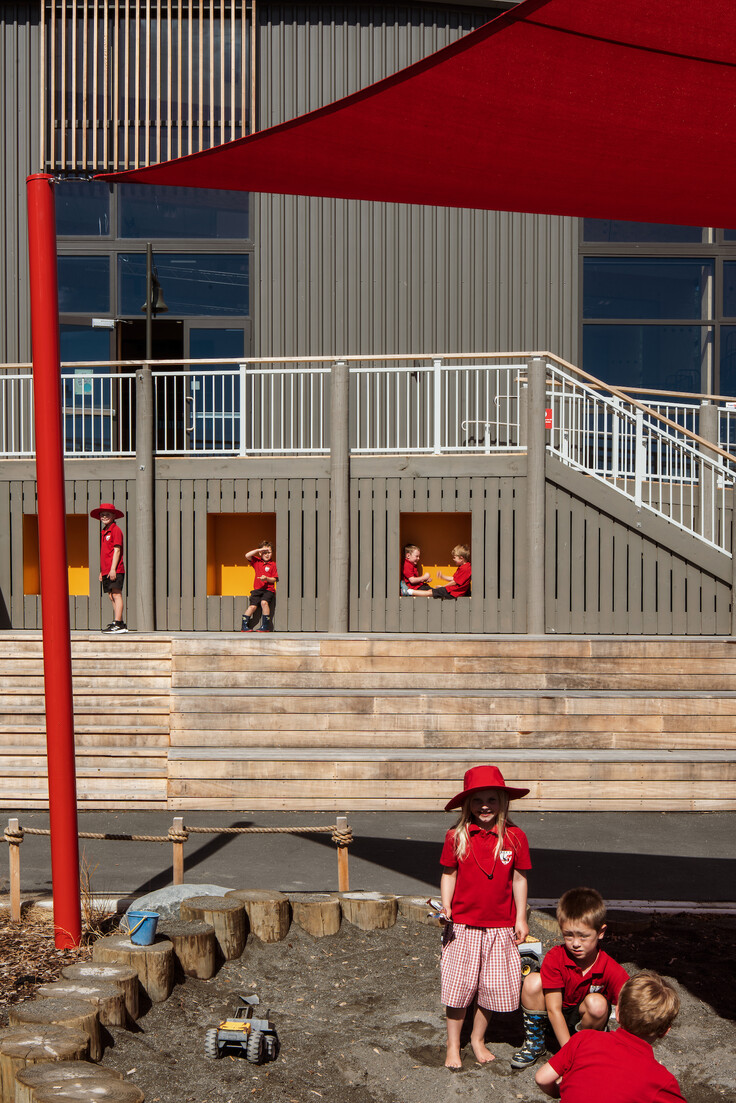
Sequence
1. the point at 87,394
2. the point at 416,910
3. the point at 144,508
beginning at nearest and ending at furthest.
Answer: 1. the point at 416,910
2. the point at 144,508
3. the point at 87,394

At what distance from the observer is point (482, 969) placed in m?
5.60

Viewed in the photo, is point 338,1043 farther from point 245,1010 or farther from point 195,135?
point 195,135

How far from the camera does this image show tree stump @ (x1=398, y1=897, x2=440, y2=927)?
25.3 ft

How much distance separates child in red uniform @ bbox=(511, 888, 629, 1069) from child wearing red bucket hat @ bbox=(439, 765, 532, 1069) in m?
0.17

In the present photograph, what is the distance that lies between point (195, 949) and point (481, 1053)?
1.87 meters

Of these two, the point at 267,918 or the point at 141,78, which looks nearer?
the point at 267,918

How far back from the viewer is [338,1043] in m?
5.86

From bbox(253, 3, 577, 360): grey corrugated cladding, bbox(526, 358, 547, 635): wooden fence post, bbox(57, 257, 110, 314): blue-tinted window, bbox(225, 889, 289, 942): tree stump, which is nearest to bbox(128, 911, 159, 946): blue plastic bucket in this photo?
bbox(225, 889, 289, 942): tree stump

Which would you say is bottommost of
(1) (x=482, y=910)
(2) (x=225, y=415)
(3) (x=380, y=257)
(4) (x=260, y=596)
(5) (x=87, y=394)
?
(1) (x=482, y=910)

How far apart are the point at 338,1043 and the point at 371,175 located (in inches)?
186

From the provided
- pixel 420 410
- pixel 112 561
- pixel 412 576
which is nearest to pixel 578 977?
pixel 412 576

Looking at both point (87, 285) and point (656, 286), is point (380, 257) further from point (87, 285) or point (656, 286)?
point (87, 285)

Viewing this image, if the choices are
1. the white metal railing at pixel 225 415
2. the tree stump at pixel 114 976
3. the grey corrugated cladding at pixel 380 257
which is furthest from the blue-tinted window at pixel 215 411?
Result: the tree stump at pixel 114 976

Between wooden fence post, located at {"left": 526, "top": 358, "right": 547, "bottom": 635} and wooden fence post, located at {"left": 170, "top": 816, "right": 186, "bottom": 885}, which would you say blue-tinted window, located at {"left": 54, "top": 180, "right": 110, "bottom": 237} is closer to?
wooden fence post, located at {"left": 526, "top": 358, "right": 547, "bottom": 635}
